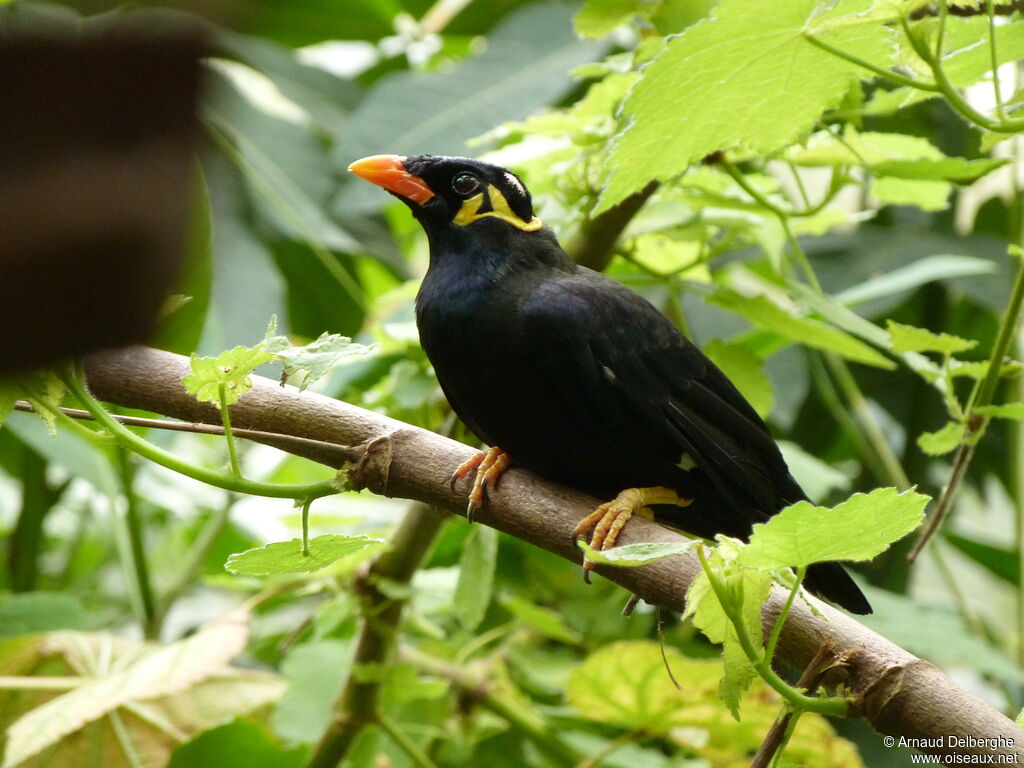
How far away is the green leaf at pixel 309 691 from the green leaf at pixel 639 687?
344 millimetres

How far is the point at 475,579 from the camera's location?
1.29m

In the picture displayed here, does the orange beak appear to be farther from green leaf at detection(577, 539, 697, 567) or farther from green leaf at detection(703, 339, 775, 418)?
green leaf at detection(577, 539, 697, 567)

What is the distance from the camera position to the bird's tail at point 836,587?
3.94ft

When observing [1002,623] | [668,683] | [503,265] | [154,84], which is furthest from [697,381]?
[1002,623]

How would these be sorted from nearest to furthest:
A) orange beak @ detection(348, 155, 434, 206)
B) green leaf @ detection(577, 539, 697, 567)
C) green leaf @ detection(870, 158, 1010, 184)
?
green leaf @ detection(577, 539, 697, 567)
green leaf @ detection(870, 158, 1010, 184)
orange beak @ detection(348, 155, 434, 206)

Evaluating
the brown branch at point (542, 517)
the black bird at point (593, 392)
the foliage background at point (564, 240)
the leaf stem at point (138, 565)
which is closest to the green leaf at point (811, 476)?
the foliage background at point (564, 240)

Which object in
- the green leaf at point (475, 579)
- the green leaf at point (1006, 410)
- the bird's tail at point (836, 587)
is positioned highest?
the green leaf at point (1006, 410)

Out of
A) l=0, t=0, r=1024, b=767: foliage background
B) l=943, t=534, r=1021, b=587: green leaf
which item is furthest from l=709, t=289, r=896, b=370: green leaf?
l=943, t=534, r=1021, b=587: green leaf

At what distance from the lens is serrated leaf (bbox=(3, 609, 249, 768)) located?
1.26 meters

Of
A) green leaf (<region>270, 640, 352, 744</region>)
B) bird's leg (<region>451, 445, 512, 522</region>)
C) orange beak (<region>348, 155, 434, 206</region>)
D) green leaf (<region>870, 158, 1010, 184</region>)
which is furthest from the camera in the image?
green leaf (<region>270, 640, 352, 744</region>)

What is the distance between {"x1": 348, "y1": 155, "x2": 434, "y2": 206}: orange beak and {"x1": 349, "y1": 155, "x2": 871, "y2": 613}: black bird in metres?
0.03

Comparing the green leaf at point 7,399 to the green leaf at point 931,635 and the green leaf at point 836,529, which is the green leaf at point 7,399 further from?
the green leaf at point 931,635

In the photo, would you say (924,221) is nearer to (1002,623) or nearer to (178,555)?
(1002,623)

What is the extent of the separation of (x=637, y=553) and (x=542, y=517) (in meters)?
0.25
